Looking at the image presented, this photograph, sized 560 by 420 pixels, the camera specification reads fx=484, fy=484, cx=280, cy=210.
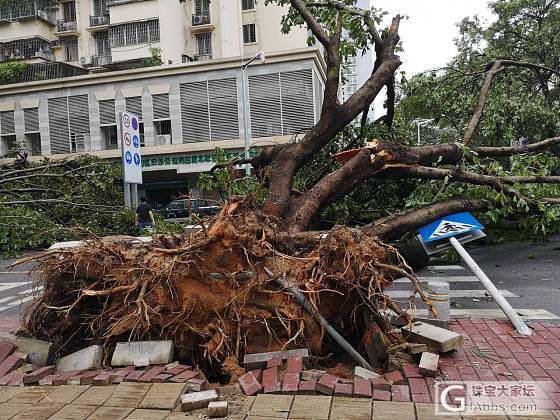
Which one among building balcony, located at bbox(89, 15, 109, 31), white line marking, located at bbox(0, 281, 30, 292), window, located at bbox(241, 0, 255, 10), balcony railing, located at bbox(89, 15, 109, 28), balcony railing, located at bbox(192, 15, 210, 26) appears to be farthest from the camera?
balcony railing, located at bbox(89, 15, 109, 28)

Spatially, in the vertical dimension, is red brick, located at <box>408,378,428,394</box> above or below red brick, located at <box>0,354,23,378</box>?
below

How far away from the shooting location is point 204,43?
32.0 metres

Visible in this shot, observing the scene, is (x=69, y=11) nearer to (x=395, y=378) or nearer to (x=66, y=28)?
(x=66, y=28)

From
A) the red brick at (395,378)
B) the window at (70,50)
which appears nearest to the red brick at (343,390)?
the red brick at (395,378)

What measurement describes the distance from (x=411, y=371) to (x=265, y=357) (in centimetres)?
121

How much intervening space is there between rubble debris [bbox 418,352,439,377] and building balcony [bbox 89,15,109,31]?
1404 inches

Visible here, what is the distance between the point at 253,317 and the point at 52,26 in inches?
1479

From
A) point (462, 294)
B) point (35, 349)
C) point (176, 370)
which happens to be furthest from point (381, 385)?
point (462, 294)

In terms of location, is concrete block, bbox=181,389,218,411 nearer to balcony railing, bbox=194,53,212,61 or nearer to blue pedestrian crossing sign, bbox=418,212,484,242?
blue pedestrian crossing sign, bbox=418,212,484,242

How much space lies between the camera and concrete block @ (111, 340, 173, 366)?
13.9 ft

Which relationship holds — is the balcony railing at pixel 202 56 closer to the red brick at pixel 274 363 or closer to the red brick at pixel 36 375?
the red brick at pixel 36 375

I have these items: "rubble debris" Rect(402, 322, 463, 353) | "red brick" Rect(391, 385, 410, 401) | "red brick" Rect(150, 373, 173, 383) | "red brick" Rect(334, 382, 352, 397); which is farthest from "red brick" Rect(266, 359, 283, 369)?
"rubble debris" Rect(402, 322, 463, 353)

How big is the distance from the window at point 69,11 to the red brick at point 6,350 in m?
36.1

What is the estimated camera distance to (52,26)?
35.1 meters
